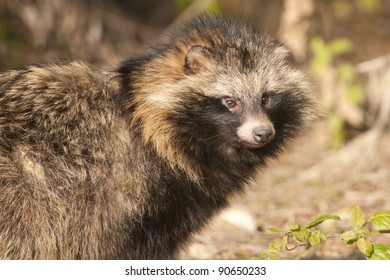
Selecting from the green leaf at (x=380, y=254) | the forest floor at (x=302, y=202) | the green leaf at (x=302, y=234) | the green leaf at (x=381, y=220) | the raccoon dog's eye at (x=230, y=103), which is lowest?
the forest floor at (x=302, y=202)

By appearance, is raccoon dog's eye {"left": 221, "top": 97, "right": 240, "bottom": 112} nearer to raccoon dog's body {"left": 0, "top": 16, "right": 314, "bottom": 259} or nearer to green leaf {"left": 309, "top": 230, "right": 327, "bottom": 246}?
raccoon dog's body {"left": 0, "top": 16, "right": 314, "bottom": 259}

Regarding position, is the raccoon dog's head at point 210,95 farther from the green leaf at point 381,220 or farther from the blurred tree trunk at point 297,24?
the blurred tree trunk at point 297,24

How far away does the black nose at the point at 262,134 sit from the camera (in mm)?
5254

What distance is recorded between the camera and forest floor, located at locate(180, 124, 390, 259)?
6.85m

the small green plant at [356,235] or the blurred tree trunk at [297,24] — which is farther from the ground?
the blurred tree trunk at [297,24]

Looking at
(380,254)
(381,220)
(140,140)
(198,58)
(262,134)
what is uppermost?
(198,58)

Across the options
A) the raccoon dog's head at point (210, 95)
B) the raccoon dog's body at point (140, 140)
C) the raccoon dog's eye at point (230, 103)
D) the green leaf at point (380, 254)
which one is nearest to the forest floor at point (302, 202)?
the raccoon dog's body at point (140, 140)

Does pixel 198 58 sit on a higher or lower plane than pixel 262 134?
higher

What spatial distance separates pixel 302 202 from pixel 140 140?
358 cm

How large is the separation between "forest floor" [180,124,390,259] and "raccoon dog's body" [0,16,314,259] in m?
0.77

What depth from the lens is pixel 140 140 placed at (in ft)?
17.8

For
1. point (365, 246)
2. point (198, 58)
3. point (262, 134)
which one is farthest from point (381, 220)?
point (198, 58)

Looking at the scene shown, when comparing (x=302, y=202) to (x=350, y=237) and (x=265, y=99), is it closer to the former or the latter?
(x=265, y=99)

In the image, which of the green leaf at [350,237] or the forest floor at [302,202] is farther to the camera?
the forest floor at [302,202]
